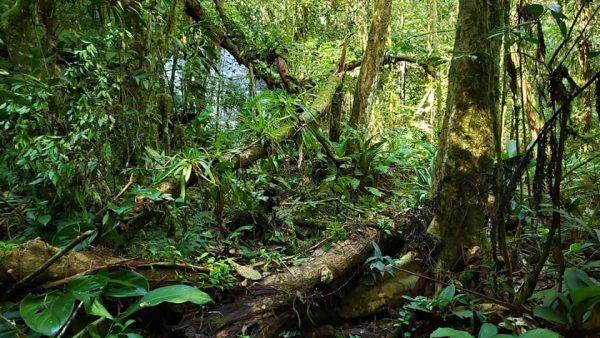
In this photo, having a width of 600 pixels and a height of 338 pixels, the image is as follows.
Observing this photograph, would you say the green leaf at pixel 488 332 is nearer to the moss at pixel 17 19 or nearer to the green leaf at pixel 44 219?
the green leaf at pixel 44 219

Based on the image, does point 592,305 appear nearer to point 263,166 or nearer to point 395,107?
point 263,166

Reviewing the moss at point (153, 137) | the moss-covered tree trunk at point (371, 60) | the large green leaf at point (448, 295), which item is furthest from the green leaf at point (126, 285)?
the moss-covered tree trunk at point (371, 60)

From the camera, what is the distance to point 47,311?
6.69 feet

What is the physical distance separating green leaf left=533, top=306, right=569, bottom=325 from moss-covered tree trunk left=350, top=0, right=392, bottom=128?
445 centimetres

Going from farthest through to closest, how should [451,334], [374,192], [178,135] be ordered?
[374,192]
[178,135]
[451,334]

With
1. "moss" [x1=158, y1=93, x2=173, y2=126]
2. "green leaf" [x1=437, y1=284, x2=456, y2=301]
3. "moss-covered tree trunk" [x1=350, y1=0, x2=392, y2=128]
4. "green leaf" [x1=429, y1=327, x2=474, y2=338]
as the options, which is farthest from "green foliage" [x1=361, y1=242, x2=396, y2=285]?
"moss-covered tree trunk" [x1=350, y1=0, x2=392, y2=128]

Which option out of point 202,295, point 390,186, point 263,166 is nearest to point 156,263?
point 202,295

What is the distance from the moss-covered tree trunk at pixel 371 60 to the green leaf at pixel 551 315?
4.45 metres

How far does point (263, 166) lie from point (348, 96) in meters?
3.83

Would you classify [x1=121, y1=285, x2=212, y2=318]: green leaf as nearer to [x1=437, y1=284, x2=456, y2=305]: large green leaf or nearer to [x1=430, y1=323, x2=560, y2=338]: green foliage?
[x1=430, y1=323, x2=560, y2=338]: green foliage

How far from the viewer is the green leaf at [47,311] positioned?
1.94m

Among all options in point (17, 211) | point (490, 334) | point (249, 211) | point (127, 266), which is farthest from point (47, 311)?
point (490, 334)

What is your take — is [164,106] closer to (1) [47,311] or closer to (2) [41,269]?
(2) [41,269]

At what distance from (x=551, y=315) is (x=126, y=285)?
7.31 feet
